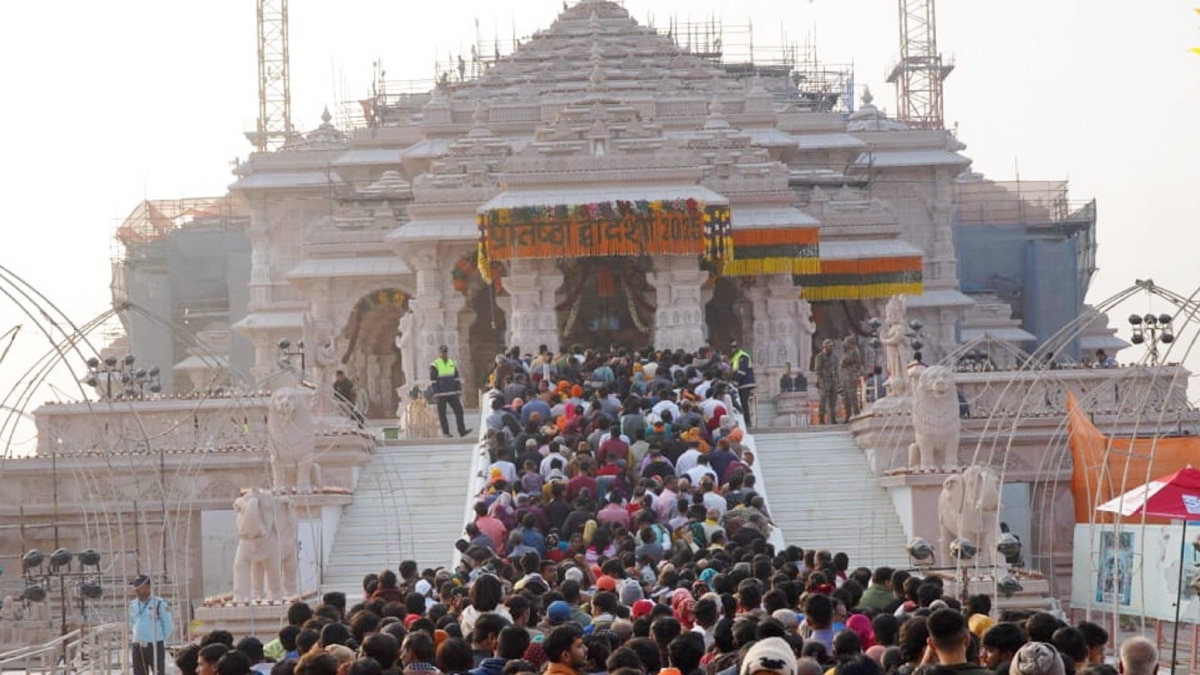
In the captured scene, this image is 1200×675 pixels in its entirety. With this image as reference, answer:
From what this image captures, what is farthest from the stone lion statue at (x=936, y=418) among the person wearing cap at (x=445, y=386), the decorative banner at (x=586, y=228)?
the decorative banner at (x=586, y=228)

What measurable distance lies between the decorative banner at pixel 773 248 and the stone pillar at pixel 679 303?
265cm

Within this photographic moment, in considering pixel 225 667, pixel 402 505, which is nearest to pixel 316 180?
pixel 402 505

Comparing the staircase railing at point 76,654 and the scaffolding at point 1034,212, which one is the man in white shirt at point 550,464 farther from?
the scaffolding at point 1034,212

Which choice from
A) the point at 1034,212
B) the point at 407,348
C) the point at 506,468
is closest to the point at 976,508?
the point at 506,468

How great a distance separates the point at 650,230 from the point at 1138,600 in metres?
20.8

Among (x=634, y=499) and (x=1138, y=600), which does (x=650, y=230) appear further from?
(x=1138, y=600)

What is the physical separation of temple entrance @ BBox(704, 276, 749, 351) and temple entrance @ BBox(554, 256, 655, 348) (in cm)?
214

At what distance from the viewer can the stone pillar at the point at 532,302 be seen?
4488cm

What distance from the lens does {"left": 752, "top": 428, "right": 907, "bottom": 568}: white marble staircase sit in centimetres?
3166

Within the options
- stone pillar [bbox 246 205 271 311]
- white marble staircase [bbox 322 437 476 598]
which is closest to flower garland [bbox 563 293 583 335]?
white marble staircase [bbox 322 437 476 598]

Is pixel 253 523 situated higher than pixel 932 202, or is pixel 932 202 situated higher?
pixel 932 202

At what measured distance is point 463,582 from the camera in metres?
22.0

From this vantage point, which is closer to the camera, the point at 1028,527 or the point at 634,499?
the point at 634,499

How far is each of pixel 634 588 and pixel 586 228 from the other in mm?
25003
